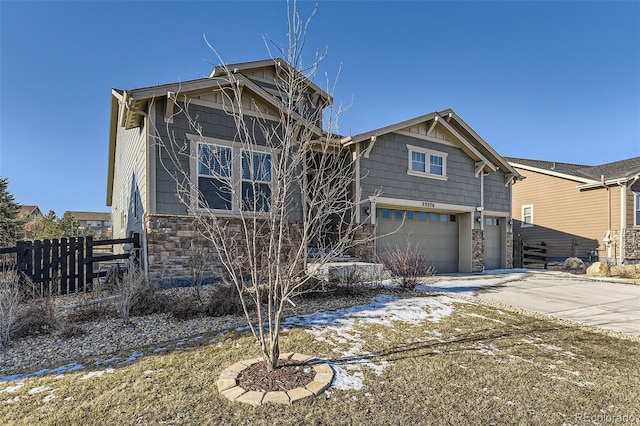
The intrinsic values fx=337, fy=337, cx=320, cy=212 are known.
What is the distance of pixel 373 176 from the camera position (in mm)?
11391

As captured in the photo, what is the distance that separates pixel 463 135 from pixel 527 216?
9115mm

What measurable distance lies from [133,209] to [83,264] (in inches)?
113

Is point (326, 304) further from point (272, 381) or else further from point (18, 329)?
point (18, 329)

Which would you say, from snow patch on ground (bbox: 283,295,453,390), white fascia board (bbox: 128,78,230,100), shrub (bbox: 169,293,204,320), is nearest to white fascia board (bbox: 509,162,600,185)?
snow patch on ground (bbox: 283,295,453,390)

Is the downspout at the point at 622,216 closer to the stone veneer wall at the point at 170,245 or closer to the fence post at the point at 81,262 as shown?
the stone veneer wall at the point at 170,245

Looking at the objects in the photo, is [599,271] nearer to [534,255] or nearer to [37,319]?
[534,255]

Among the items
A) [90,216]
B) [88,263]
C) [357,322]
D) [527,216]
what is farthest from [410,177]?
[90,216]

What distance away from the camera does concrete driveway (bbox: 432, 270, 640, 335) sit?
6.40 metres

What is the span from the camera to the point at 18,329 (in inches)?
183

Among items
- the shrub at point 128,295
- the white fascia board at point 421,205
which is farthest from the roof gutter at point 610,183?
the shrub at point 128,295

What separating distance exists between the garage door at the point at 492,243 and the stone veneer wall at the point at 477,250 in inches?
29.5

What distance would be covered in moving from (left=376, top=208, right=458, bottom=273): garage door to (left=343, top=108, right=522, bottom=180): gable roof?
8.48 ft

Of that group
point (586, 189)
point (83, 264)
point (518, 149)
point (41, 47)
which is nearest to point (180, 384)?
point (83, 264)

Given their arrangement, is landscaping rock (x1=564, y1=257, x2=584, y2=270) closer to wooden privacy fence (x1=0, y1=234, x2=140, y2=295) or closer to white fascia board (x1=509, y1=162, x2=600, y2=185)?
white fascia board (x1=509, y1=162, x2=600, y2=185)
